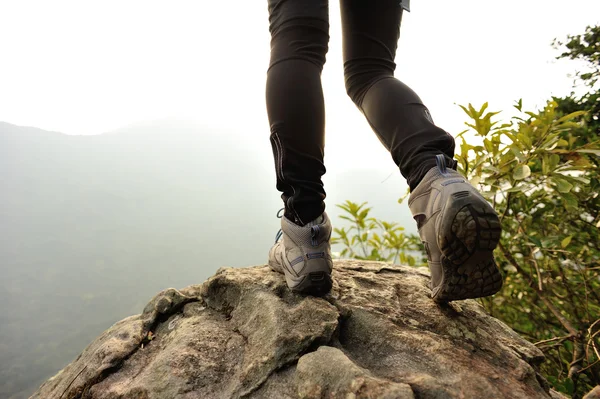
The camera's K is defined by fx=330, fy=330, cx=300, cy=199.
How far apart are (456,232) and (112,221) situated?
109 metres

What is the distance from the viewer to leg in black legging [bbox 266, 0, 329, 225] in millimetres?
1104

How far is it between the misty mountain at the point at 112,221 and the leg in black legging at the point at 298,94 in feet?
119

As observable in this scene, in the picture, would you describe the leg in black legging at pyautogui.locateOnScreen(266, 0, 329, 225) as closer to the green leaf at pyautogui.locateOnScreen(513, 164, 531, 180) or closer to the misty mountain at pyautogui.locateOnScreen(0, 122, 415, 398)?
the green leaf at pyautogui.locateOnScreen(513, 164, 531, 180)

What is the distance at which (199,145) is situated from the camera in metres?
144

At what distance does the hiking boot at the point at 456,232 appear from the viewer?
939 millimetres

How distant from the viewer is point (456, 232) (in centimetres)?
94

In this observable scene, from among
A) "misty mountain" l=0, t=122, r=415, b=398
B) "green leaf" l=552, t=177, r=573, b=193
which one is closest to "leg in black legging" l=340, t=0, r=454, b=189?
"green leaf" l=552, t=177, r=573, b=193

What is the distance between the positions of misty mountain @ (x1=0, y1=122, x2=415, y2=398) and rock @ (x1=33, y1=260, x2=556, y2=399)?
3619 centimetres

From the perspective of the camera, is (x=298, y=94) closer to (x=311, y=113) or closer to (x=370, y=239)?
(x=311, y=113)

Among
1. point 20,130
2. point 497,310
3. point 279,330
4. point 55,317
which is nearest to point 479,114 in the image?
point 279,330

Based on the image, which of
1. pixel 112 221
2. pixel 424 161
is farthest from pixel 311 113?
pixel 112 221

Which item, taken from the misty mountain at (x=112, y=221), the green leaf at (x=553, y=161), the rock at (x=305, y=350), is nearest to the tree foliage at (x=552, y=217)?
the green leaf at (x=553, y=161)

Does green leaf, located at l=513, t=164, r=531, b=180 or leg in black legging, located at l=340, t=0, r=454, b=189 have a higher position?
leg in black legging, located at l=340, t=0, r=454, b=189

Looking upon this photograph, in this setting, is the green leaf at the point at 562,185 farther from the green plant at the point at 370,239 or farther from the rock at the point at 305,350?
the green plant at the point at 370,239
